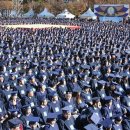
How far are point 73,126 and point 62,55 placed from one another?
31.6ft

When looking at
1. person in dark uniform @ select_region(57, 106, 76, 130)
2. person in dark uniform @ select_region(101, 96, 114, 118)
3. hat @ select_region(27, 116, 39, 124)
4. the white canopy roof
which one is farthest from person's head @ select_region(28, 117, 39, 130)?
the white canopy roof

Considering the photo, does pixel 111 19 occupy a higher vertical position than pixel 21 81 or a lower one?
lower

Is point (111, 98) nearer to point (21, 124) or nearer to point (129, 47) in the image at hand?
point (21, 124)

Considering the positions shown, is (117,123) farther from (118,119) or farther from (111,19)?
(111,19)

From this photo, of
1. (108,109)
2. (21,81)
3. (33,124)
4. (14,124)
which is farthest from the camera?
(21,81)

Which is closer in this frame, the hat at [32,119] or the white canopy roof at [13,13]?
the hat at [32,119]

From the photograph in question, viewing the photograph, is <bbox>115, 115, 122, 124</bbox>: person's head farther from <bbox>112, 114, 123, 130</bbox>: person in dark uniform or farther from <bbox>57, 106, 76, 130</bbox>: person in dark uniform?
<bbox>57, 106, 76, 130</bbox>: person in dark uniform

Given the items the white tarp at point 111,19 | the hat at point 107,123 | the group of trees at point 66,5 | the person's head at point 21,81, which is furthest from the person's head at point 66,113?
the group of trees at point 66,5

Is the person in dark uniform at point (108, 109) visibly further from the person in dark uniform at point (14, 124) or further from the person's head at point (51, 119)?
the person in dark uniform at point (14, 124)

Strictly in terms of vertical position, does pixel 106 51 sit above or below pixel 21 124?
below

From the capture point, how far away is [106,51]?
66.3ft

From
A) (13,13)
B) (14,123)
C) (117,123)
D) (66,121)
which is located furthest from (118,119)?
(13,13)

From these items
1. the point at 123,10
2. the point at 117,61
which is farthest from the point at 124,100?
the point at 123,10

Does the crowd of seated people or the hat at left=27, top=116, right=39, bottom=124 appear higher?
the hat at left=27, top=116, right=39, bottom=124
